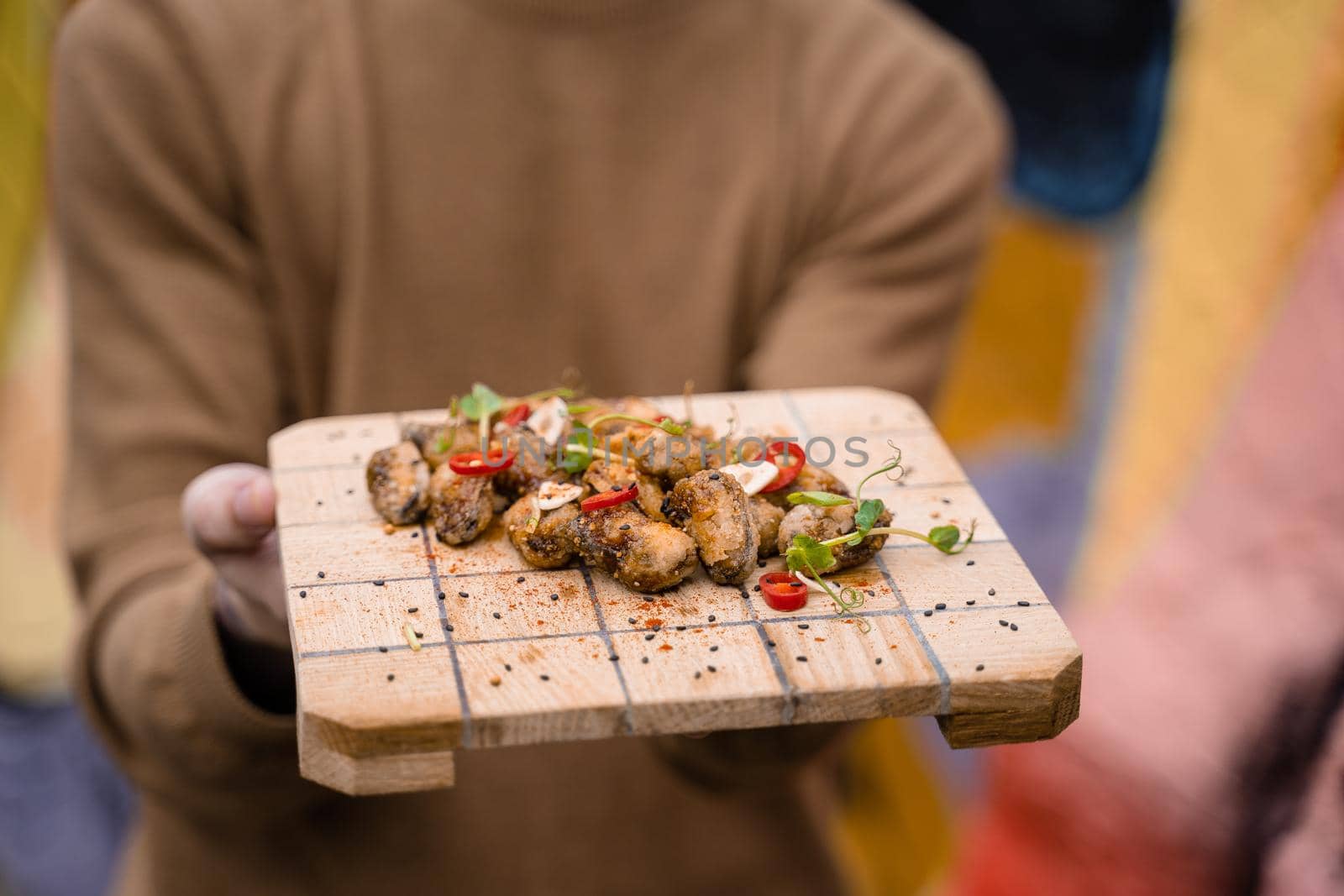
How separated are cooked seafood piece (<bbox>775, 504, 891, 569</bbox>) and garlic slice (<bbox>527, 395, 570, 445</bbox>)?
0.27 meters

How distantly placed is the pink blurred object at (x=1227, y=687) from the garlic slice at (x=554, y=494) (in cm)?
91

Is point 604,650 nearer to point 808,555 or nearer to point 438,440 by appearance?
point 808,555

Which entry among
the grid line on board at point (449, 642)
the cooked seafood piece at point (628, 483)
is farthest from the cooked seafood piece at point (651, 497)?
the grid line on board at point (449, 642)

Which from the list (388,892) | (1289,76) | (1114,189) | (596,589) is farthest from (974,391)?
(596,589)

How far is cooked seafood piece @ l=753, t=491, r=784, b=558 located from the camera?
1375 mm

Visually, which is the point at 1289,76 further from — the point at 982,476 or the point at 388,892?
the point at 388,892

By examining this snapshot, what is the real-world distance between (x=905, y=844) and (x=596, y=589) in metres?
2.34

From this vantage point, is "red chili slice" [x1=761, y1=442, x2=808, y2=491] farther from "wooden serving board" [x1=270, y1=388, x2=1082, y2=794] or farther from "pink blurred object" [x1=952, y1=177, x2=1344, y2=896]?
"pink blurred object" [x1=952, y1=177, x2=1344, y2=896]

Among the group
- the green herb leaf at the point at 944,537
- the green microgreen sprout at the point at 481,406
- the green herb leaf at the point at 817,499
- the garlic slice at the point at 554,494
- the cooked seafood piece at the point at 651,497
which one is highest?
the green herb leaf at the point at 817,499

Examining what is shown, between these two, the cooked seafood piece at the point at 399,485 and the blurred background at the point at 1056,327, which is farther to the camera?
the blurred background at the point at 1056,327

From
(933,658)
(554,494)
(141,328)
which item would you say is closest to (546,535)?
(554,494)

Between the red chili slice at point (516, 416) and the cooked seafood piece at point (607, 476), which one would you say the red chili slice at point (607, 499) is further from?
the red chili slice at point (516, 416)

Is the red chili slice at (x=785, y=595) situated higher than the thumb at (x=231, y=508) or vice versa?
the red chili slice at (x=785, y=595)

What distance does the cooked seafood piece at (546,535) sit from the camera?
1.33 m
